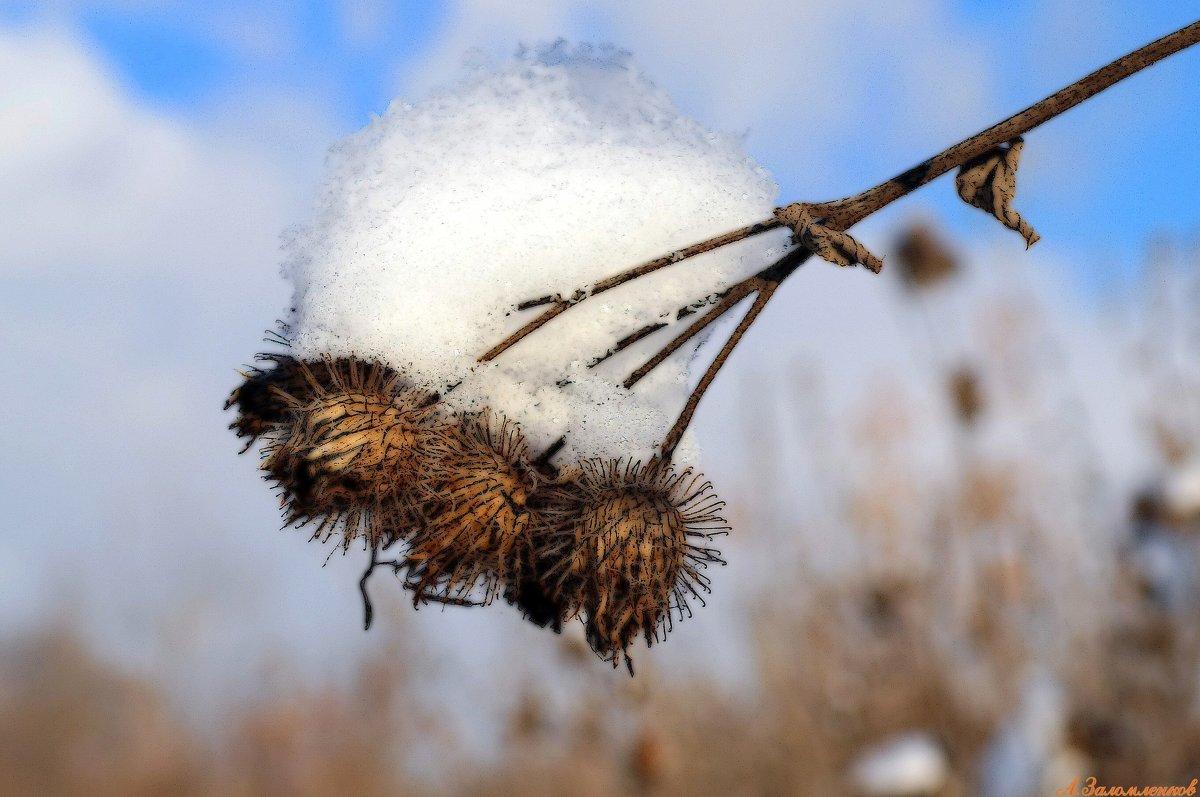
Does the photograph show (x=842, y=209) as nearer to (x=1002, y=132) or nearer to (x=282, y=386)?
(x=1002, y=132)

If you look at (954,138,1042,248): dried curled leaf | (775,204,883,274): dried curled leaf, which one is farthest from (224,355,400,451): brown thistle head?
(954,138,1042,248): dried curled leaf

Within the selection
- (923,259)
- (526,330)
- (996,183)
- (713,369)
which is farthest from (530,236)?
(923,259)

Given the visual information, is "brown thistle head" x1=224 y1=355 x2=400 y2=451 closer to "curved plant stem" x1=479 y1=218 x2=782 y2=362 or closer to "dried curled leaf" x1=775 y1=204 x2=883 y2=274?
"curved plant stem" x1=479 y1=218 x2=782 y2=362

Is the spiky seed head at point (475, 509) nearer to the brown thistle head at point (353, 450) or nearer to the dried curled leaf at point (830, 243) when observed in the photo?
the brown thistle head at point (353, 450)

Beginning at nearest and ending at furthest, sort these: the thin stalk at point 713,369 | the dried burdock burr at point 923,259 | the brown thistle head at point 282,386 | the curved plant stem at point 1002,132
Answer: the curved plant stem at point 1002,132 < the thin stalk at point 713,369 < the brown thistle head at point 282,386 < the dried burdock burr at point 923,259

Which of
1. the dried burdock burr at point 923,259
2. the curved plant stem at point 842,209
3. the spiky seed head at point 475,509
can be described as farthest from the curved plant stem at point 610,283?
the dried burdock burr at point 923,259

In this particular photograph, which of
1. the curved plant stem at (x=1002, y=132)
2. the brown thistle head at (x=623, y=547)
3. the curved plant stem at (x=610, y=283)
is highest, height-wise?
the curved plant stem at (x=1002, y=132)
